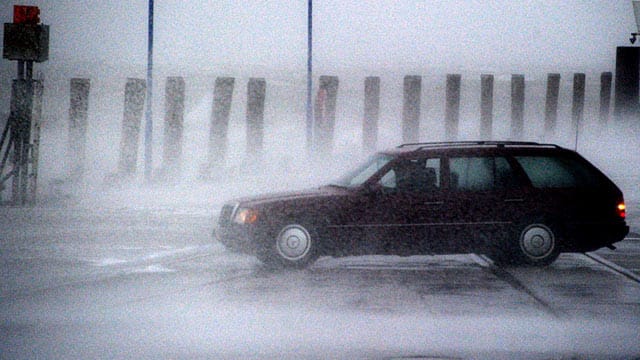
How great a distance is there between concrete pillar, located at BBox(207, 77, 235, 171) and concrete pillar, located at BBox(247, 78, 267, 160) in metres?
0.61

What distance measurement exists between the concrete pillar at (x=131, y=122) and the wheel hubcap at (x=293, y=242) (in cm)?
1886

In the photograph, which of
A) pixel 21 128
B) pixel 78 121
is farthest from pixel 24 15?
pixel 78 121

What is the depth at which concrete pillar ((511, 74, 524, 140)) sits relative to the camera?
120 feet

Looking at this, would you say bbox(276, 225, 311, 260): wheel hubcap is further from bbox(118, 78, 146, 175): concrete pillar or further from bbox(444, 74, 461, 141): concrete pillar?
bbox(444, 74, 461, 141): concrete pillar

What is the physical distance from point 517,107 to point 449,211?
24.5 meters

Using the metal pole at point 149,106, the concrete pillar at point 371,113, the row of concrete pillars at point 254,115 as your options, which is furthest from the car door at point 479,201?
the concrete pillar at point 371,113

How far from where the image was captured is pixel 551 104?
37.5m

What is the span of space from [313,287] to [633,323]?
11.7 ft

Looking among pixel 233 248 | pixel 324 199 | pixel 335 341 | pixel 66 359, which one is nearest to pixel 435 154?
pixel 324 199

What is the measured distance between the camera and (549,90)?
37.3 meters

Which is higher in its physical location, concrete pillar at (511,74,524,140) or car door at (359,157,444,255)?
concrete pillar at (511,74,524,140)

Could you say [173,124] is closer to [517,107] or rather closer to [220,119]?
[220,119]

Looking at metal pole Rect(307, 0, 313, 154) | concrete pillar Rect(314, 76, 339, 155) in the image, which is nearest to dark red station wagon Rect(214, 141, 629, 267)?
concrete pillar Rect(314, 76, 339, 155)

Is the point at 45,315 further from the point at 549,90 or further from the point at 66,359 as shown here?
the point at 549,90
